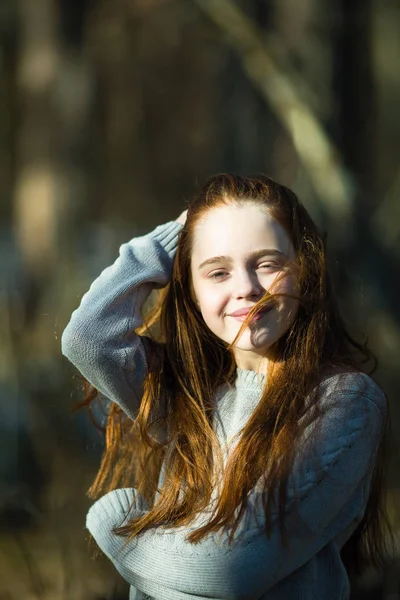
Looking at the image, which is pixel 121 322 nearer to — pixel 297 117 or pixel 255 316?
pixel 255 316

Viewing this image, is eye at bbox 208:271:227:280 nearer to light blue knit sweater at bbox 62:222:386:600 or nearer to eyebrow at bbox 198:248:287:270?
eyebrow at bbox 198:248:287:270

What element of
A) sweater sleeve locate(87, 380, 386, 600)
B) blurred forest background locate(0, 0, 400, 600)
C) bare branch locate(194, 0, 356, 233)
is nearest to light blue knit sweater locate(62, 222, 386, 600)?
sweater sleeve locate(87, 380, 386, 600)

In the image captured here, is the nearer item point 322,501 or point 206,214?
point 322,501

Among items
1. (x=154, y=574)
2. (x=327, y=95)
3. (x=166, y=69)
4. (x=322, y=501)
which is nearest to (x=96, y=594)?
(x=154, y=574)

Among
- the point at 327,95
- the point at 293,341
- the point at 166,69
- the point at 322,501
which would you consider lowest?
the point at 322,501

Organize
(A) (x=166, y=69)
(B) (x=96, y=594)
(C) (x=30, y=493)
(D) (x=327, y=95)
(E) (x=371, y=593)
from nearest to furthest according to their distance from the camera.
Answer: (B) (x=96, y=594) → (E) (x=371, y=593) → (C) (x=30, y=493) → (D) (x=327, y=95) → (A) (x=166, y=69)

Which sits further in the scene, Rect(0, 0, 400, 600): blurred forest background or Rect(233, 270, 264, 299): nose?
Rect(0, 0, 400, 600): blurred forest background

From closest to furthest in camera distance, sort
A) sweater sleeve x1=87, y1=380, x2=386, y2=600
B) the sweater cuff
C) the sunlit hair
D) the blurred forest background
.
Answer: sweater sleeve x1=87, y1=380, x2=386, y2=600, the sunlit hair, the sweater cuff, the blurred forest background

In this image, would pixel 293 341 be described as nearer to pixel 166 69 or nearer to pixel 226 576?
pixel 226 576

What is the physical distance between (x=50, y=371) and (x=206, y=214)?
8.94ft

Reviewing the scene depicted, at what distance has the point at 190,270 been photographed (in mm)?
2230

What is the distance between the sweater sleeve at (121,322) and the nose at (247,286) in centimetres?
31

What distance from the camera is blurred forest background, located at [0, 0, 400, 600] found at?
3.98 metres

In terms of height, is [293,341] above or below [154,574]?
above
